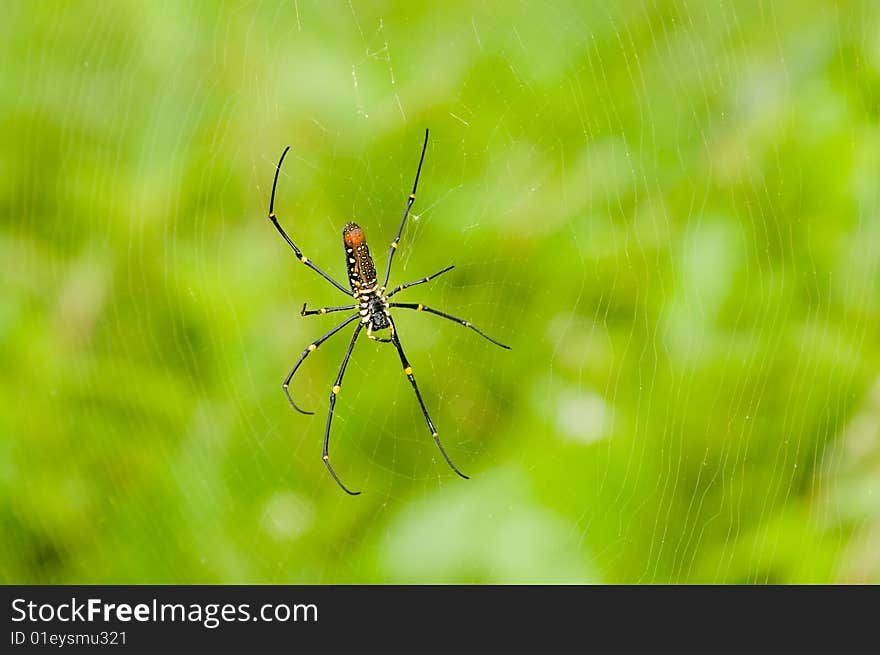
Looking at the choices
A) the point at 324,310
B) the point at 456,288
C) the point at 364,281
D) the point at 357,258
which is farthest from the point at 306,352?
the point at 456,288

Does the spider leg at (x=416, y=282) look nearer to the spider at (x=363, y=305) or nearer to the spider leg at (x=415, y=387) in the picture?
the spider at (x=363, y=305)

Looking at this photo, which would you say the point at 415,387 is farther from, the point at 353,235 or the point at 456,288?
the point at 353,235

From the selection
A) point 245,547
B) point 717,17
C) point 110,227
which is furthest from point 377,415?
point 717,17

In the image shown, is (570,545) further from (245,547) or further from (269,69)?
(269,69)

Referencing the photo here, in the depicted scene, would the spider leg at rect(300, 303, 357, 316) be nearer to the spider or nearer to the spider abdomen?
the spider

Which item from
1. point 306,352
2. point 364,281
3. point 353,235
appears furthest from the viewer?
point 306,352

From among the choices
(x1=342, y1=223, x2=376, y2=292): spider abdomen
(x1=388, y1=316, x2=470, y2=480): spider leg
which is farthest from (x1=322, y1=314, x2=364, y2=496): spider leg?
(x1=342, y1=223, x2=376, y2=292): spider abdomen
